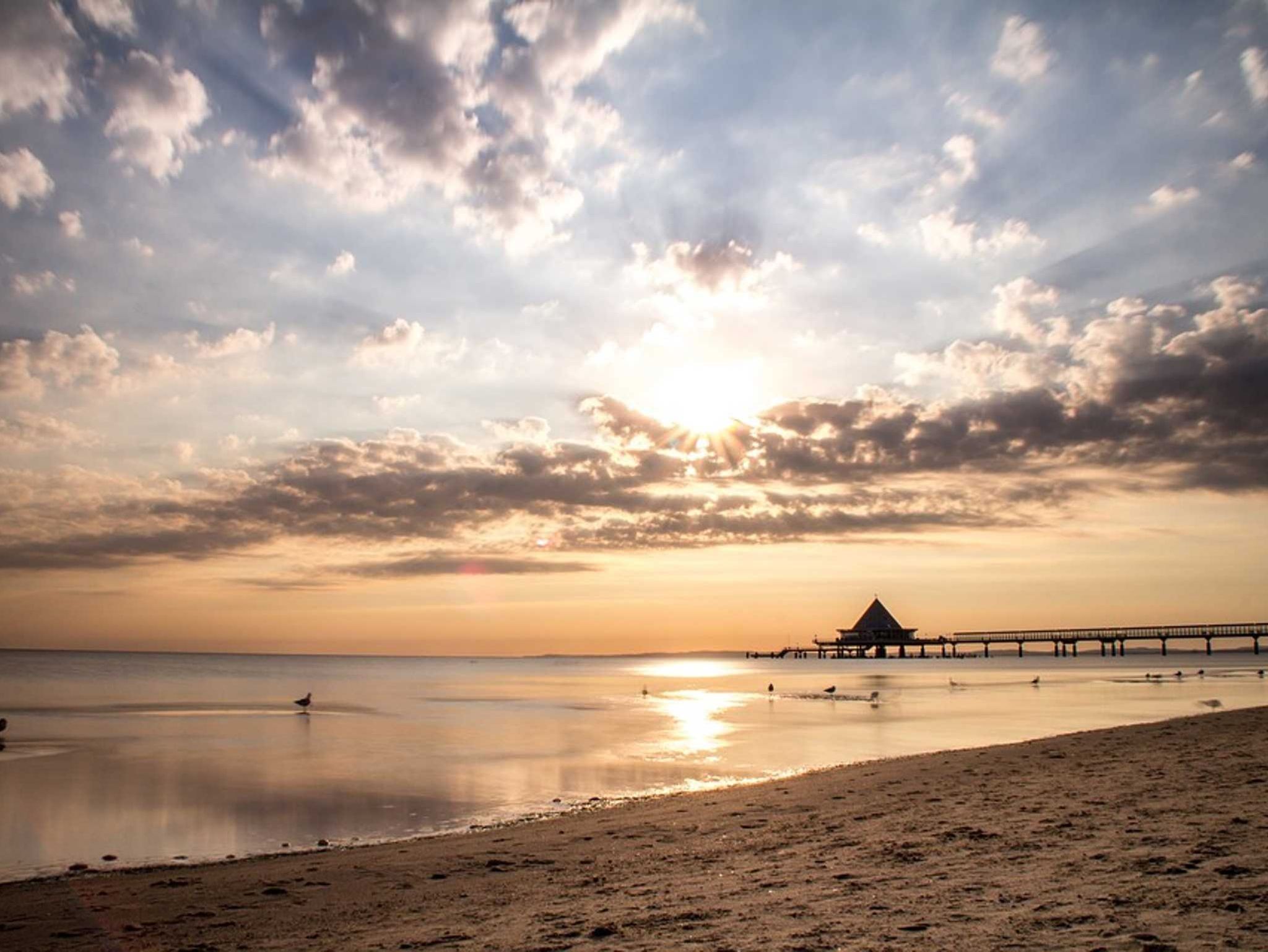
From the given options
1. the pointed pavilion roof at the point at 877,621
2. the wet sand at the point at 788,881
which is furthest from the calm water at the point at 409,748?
the pointed pavilion roof at the point at 877,621

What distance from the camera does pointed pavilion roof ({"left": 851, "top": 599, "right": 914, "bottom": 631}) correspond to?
18700cm

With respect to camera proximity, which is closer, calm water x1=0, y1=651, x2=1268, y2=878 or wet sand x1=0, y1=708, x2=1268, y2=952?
wet sand x1=0, y1=708, x2=1268, y2=952

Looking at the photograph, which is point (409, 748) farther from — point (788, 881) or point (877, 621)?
point (877, 621)

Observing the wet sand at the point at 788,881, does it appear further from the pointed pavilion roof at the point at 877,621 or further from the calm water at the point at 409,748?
the pointed pavilion roof at the point at 877,621

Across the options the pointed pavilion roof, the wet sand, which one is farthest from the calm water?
the pointed pavilion roof

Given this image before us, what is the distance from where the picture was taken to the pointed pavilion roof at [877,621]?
614 ft

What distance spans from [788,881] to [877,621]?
7364 inches

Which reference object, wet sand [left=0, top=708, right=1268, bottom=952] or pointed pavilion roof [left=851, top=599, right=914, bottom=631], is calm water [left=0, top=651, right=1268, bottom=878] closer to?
wet sand [left=0, top=708, right=1268, bottom=952]

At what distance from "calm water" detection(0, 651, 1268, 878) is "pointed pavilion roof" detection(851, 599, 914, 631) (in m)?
113

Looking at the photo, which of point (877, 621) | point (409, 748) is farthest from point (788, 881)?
point (877, 621)

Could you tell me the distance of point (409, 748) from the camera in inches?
1310

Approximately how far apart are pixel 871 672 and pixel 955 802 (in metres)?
112

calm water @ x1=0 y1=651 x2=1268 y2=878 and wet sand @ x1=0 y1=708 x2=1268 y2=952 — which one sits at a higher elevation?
wet sand @ x1=0 y1=708 x2=1268 y2=952

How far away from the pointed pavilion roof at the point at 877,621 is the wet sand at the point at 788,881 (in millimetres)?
176165
